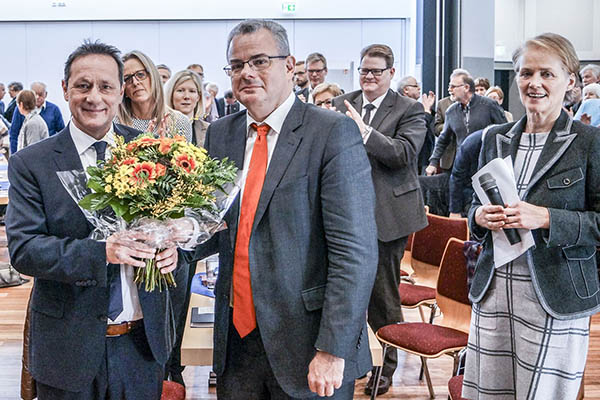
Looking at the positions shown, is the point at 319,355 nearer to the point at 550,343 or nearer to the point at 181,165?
the point at 181,165

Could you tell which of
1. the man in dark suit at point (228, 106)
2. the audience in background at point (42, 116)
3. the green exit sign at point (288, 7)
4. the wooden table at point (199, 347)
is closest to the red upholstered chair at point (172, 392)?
the wooden table at point (199, 347)

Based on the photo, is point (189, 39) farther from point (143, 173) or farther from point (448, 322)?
point (143, 173)

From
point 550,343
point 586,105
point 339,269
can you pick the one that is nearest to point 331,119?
point 339,269

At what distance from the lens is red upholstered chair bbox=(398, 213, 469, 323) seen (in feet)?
13.6

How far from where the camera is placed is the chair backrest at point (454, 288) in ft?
11.4

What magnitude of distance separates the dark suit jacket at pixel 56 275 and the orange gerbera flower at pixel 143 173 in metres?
0.26

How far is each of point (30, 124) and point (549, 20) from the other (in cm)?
920

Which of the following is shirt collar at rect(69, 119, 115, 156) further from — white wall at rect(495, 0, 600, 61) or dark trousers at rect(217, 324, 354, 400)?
white wall at rect(495, 0, 600, 61)

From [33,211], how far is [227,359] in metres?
0.70

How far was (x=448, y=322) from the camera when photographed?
3.61 meters

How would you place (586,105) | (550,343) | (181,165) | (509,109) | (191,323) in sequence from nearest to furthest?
(181,165), (550,343), (191,323), (586,105), (509,109)

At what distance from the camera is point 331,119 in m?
1.91

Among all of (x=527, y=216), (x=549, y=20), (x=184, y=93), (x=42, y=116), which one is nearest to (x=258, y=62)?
(x=527, y=216)

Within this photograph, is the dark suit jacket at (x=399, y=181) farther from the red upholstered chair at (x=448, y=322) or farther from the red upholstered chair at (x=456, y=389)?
the red upholstered chair at (x=456, y=389)
